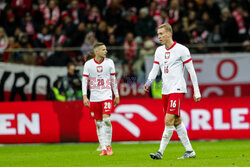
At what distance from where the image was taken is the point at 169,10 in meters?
20.0

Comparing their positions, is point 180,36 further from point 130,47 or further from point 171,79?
point 171,79

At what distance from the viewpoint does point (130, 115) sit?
54.5 ft

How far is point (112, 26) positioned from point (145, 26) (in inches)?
54.1

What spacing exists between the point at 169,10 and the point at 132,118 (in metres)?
5.06

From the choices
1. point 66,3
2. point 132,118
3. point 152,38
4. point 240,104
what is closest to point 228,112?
point 240,104

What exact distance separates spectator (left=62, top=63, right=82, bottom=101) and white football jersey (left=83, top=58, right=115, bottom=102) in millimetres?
4302

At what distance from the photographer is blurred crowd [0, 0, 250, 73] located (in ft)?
56.3

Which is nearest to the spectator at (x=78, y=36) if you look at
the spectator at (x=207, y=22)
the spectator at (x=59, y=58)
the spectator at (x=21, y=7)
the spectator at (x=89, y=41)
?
the spectator at (x=89, y=41)

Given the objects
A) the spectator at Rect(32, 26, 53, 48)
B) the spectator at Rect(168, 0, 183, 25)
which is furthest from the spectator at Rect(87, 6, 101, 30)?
the spectator at Rect(168, 0, 183, 25)

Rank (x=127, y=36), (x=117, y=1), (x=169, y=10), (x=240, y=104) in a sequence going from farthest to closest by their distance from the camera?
(x=117, y=1) → (x=169, y=10) → (x=127, y=36) → (x=240, y=104)

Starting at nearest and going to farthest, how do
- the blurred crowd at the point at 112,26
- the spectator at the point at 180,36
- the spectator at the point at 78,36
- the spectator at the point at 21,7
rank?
1. the blurred crowd at the point at 112,26
2. the spectator at the point at 180,36
3. the spectator at the point at 78,36
4. the spectator at the point at 21,7

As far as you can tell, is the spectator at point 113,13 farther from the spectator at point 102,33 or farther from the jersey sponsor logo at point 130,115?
the jersey sponsor logo at point 130,115

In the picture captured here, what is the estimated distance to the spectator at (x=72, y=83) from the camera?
16.8 meters

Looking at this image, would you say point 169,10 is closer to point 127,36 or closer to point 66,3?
point 127,36
